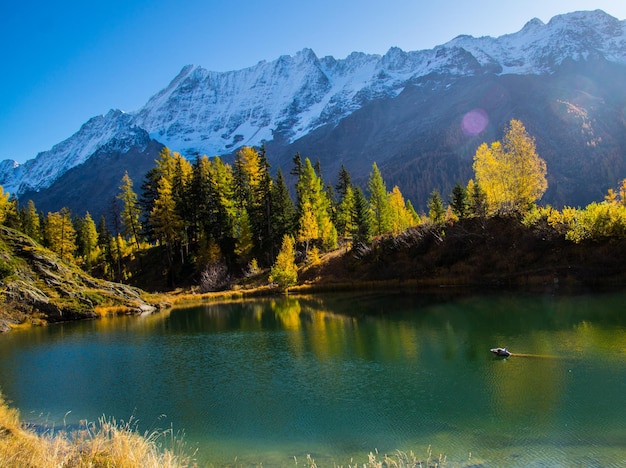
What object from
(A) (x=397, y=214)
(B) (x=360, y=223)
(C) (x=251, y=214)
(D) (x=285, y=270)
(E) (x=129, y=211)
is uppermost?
(E) (x=129, y=211)

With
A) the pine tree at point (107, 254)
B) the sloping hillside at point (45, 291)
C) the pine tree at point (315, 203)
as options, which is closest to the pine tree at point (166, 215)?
the sloping hillside at point (45, 291)

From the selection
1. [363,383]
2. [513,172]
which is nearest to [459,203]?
[513,172]

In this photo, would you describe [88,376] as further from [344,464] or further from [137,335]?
[344,464]

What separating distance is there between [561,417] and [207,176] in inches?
2474

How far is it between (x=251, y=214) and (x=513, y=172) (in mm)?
38184

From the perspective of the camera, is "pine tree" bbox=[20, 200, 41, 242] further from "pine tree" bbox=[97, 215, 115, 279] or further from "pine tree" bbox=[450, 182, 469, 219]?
"pine tree" bbox=[450, 182, 469, 219]

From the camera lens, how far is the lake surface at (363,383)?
41.7 ft

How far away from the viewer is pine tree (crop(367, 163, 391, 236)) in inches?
2613

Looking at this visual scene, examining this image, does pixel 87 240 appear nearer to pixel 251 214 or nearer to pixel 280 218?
pixel 251 214

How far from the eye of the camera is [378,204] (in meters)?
67.4

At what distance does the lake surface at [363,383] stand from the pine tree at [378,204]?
31.6m

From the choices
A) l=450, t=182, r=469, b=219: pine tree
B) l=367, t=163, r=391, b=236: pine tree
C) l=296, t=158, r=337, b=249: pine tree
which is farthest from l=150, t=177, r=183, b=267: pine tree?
l=450, t=182, r=469, b=219: pine tree

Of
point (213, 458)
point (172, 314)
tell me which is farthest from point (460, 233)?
point (213, 458)

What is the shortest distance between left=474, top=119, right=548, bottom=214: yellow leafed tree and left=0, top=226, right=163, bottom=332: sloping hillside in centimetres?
4617
